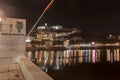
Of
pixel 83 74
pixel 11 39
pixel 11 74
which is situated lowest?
pixel 83 74

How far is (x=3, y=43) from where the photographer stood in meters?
20.9

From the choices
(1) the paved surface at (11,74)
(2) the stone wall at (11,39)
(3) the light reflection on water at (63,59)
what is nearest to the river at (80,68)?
(3) the light reflection on water at (63,59)

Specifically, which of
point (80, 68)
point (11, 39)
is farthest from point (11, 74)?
point (80, 68)

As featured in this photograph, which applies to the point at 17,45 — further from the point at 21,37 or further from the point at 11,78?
the point at 11,78

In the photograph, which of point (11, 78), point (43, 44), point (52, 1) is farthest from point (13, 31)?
point (43, 44)

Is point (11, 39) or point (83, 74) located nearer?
point (11, 39)

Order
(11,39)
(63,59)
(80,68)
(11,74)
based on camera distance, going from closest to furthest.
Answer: (11,74)
(11,39)
(80,68)
(63,59)

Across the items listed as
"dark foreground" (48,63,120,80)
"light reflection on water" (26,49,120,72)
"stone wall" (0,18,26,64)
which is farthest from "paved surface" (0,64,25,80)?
"light reflection on water" (26,49,120,72)

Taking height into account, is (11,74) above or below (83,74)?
above

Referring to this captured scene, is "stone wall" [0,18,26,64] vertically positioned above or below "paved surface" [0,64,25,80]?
above

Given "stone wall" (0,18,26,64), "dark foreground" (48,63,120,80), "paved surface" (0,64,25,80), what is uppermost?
"stone wall" (0,18,26,64)

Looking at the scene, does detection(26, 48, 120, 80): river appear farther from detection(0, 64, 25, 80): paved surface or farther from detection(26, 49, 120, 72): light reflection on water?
detection(0, 64, 25, 80): paved surface

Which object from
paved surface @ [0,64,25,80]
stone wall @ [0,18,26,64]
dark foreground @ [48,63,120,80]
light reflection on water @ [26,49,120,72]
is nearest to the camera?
paved surface @ [0,64,25,80]

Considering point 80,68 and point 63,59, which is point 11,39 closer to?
point 80,68
